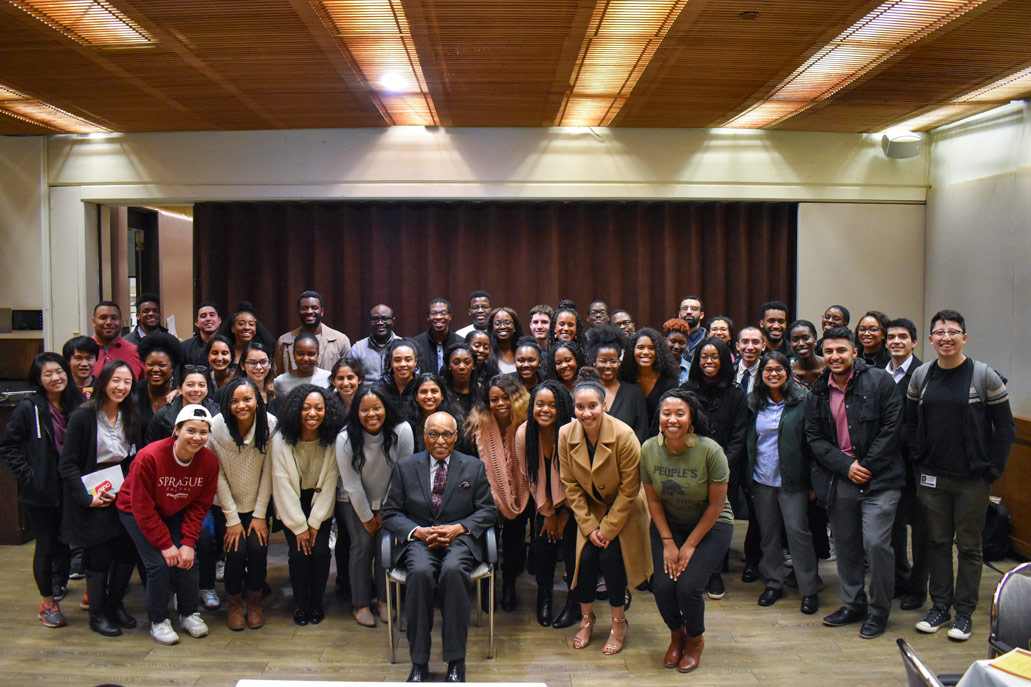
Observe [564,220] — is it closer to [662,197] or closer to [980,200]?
[662,197]

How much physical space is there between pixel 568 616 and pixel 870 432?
1928 mm

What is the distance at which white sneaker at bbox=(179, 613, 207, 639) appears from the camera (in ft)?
13.4

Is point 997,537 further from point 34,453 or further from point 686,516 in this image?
point 34,453

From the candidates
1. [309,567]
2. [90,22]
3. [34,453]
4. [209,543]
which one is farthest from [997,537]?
[90,22]

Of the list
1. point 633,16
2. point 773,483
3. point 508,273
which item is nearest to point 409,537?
point 773,483

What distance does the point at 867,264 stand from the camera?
7.25 metres

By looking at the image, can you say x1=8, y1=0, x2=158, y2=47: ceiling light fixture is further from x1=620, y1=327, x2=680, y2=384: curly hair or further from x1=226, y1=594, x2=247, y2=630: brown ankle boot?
x1=620, y1=327, x2=680, y2=384: curly hair

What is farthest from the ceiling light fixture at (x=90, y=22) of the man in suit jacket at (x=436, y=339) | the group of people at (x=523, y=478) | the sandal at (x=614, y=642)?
the sandal at (x=614, y=642)

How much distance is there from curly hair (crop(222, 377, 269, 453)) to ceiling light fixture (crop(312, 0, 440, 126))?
2064 mm

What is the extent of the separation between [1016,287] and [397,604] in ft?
16.9

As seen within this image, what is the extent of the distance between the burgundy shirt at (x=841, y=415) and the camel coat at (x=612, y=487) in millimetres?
1178

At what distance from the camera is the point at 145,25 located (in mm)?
4219

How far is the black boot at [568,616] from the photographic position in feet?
13.9

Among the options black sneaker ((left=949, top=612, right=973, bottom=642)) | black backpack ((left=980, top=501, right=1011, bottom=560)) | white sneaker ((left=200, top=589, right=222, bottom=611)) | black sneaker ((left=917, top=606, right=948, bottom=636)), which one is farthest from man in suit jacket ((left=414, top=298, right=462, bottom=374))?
black backpack ((left=980, top=501, right=1011, bottom=560))
